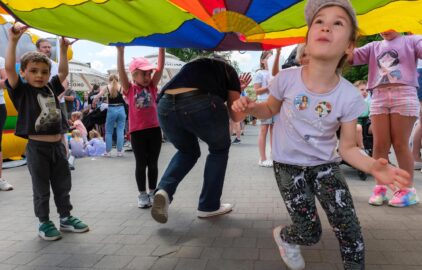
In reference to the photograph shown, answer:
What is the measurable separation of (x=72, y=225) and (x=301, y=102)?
2.37 m

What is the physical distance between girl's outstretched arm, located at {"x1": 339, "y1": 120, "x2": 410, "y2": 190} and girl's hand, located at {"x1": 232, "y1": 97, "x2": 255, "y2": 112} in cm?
57

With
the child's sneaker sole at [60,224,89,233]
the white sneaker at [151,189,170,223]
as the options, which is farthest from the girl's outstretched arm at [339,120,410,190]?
the child's sneaker sole at [60,224,89,233]

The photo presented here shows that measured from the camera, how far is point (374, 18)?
3406 mm

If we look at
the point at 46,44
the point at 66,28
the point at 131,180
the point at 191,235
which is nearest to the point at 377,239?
the point at 191,235

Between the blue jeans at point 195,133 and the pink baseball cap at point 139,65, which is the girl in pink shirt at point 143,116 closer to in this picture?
the pink baseball cap at point 139,65

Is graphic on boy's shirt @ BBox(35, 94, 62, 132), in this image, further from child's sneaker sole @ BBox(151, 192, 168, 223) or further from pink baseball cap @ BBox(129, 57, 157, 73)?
child's sneaker sole @ BBox(151, 192, 168, 223)

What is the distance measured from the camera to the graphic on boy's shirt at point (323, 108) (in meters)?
2.32

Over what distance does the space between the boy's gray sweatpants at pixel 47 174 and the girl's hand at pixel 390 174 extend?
2.65 m

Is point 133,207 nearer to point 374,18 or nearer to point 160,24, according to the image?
point 160,24

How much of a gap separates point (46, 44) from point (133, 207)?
245cm

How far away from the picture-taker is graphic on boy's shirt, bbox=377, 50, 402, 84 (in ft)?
12.8

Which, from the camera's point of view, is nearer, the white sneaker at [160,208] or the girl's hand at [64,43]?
the white sneaker at [160,208]

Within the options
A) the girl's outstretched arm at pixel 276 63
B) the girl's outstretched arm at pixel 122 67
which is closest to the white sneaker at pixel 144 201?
the girl's outstretched arm at pixel 122 67

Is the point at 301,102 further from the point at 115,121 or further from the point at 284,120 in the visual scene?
the point at 115,121
